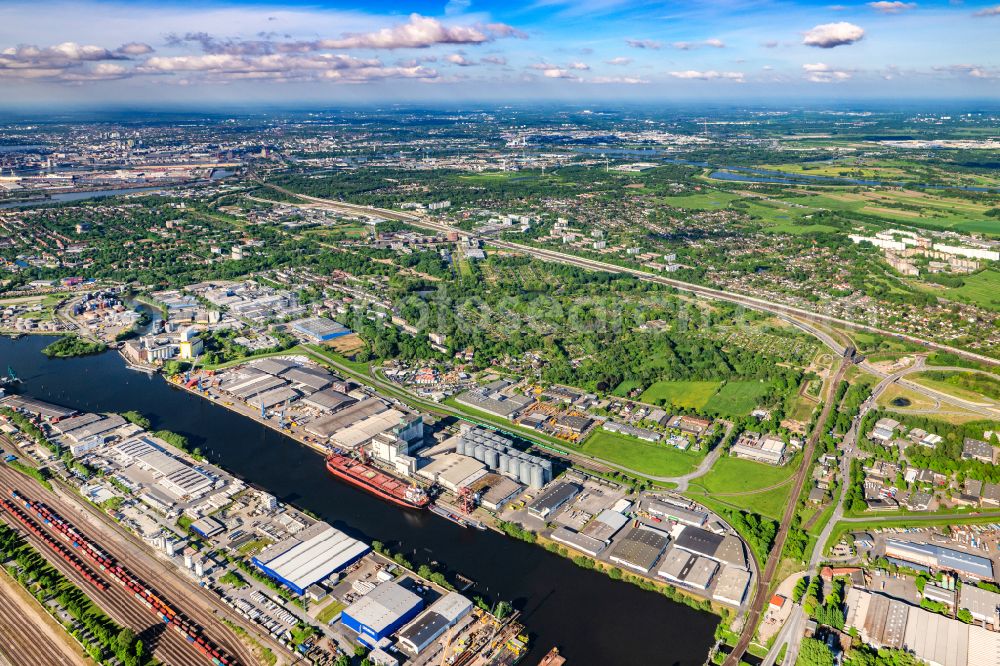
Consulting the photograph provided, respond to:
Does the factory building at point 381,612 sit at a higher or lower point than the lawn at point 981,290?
lower

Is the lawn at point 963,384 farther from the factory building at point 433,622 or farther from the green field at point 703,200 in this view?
the green field at point 703,200

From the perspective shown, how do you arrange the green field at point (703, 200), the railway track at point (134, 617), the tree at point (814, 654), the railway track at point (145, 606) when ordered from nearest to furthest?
the tree at point (814, 654) < the railway track at point (134, 617) < the railway track at point (145, 606) < the green field at point (703, 200)

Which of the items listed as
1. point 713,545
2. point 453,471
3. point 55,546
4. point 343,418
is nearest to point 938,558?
point 713,545

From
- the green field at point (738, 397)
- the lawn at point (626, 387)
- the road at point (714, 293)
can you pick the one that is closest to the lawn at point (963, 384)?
the road at point (714, 293)

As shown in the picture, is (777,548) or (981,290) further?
(981,290)

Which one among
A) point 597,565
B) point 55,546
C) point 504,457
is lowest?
point 597,565

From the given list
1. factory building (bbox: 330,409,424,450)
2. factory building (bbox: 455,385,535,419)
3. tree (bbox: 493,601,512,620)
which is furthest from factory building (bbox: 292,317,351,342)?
tree (bbox: 493,601,512,620)

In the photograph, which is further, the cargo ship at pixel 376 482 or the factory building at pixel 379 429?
the factory building at pixel 379 429

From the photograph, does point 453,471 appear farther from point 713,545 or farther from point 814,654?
point 814,654
